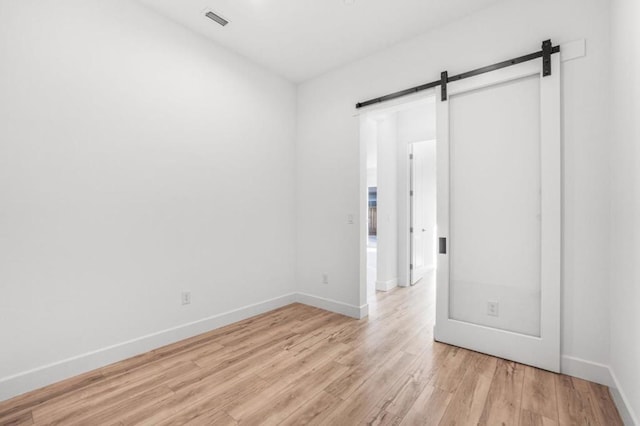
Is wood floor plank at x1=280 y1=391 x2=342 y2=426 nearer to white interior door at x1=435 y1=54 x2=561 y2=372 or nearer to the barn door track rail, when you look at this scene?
white interior door at x1=435 y1=54 x2=561 y2=372

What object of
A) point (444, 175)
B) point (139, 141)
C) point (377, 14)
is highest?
point (377, 14)

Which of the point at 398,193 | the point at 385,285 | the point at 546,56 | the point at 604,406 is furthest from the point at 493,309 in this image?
the point at 398,193

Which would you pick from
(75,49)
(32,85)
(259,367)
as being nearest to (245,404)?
(259,367)

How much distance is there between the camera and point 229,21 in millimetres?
2762

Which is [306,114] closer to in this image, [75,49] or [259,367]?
[75,49]

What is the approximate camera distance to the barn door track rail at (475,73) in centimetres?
220

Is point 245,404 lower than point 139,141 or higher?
lower

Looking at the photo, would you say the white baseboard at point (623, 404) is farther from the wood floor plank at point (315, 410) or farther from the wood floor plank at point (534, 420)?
the wood floor plank at point (315, 410)

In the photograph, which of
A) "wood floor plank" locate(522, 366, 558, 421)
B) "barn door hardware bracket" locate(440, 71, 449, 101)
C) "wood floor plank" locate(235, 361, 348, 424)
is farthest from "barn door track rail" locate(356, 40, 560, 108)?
"wood floor plank" locate(235, 361, 348, 424)

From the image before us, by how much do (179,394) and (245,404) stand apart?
49 cm

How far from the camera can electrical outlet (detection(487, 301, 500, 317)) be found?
8.11ft

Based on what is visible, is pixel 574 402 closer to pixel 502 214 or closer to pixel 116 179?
pixel 502 214

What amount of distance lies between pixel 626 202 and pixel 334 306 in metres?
2.82

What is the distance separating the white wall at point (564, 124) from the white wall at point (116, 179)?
40.3 inches
